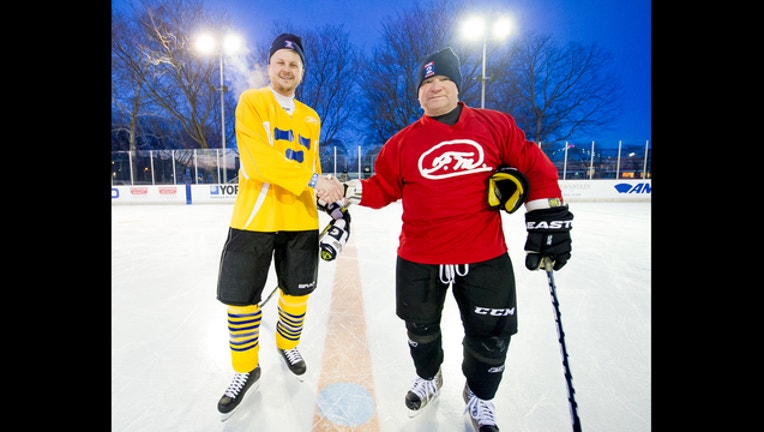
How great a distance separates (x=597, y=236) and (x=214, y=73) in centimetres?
1660

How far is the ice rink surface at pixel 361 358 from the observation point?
1.37 metres

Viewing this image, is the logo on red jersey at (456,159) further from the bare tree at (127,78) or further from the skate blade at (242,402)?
the bare tree at (127,78)

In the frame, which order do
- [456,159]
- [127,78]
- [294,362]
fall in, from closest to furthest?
[456,159]
[294,362]
[127,78]

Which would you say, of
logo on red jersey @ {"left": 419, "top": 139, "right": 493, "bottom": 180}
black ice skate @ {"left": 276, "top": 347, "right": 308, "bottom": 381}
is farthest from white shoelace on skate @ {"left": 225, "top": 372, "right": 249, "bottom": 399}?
logo on red jersey @ {"left": 419, "top": 139, "right": 493, "bottom": 180}

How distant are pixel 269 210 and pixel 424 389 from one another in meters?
1.11

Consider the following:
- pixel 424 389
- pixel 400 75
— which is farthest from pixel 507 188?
pixel 400 75

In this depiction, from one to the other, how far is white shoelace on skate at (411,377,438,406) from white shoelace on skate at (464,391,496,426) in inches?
6.6

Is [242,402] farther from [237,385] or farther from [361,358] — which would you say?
[361,358]

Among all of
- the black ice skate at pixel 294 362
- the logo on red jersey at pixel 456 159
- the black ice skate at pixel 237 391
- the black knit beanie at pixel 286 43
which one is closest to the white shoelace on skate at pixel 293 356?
the black ice skate at pixel 294 362

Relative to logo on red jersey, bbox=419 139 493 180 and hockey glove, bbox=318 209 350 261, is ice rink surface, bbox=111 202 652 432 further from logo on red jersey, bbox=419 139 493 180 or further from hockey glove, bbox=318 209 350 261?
logo on red jersey, bbox=419 139 493 180

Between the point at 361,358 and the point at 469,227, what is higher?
the point at 469,227

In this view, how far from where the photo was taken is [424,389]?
1440 mm

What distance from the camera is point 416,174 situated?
1.41 metres
